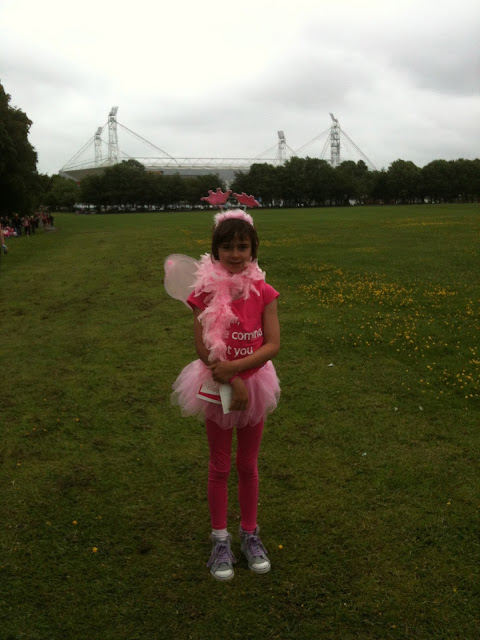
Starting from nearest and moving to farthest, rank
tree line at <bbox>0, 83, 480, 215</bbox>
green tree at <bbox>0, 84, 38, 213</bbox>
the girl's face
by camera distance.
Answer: the girl's face, green tree at <bbox>0, 84, 38, 213</bbox>, tree line at <bbox>0, 83, 480, 215</bbox>

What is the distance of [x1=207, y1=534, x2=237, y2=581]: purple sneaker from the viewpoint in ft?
12.2

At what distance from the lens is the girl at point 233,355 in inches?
137

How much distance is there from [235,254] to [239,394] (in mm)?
937

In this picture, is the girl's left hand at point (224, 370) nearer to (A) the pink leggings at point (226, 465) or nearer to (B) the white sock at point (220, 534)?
(A) the pink leggings at point (226, 465)

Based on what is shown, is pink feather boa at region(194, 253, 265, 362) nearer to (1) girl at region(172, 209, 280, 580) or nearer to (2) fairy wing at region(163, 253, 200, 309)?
(1) girl at region(172, 209, 280, 580)

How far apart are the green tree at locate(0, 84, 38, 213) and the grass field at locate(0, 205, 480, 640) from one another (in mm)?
30423

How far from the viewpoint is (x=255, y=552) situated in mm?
3857

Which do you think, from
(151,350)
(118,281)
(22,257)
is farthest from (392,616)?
(22,257)

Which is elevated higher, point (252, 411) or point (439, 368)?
point (252, 411)

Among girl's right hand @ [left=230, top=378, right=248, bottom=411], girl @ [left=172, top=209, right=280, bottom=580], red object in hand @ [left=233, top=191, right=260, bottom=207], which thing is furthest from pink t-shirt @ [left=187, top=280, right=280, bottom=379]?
red object in hand @ [left=233, top=191, right=260, bottom=207]

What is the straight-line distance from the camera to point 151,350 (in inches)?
366

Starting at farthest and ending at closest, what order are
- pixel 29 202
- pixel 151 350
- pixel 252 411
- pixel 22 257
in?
pixel 29 202 → pixel 22 257 → pixel 151 350 → pixel 252 411

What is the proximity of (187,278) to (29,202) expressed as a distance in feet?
140

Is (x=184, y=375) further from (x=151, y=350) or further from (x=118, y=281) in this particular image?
(x=118, y=281)
